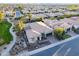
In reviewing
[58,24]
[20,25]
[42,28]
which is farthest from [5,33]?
[58,24]

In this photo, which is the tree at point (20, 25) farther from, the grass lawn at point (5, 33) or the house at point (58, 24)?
the house at point (58, 24)

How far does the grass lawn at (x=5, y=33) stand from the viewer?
2074mm

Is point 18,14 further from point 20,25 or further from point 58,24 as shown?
point 58,24

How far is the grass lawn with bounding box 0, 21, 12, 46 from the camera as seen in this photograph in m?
2.07

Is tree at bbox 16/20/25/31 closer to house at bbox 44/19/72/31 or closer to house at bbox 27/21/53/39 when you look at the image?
house at bbox 27/21/53/39

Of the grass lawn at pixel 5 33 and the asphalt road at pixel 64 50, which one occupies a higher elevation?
the grass lawn at pixel 5 33

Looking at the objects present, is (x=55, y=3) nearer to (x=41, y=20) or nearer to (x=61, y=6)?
(x=61, y=6)

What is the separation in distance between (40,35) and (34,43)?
4.8 inches

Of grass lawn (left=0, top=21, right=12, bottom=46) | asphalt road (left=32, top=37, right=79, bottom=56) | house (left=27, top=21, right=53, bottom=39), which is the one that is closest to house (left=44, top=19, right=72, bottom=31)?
house (left=27, top=21, right=53, bottom=39)

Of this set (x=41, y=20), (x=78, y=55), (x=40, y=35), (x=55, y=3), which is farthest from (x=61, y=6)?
(x=78, y=55)

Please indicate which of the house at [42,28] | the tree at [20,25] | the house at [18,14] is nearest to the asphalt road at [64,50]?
the house at [42,28]

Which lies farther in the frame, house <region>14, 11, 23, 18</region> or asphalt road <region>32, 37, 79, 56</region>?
house <region>14, 11, 23, 18</region>

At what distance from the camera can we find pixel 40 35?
2074 mm

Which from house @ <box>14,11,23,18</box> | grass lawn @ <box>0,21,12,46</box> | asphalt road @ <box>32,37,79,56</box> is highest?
house @ <box>14,11,23,18</box>
